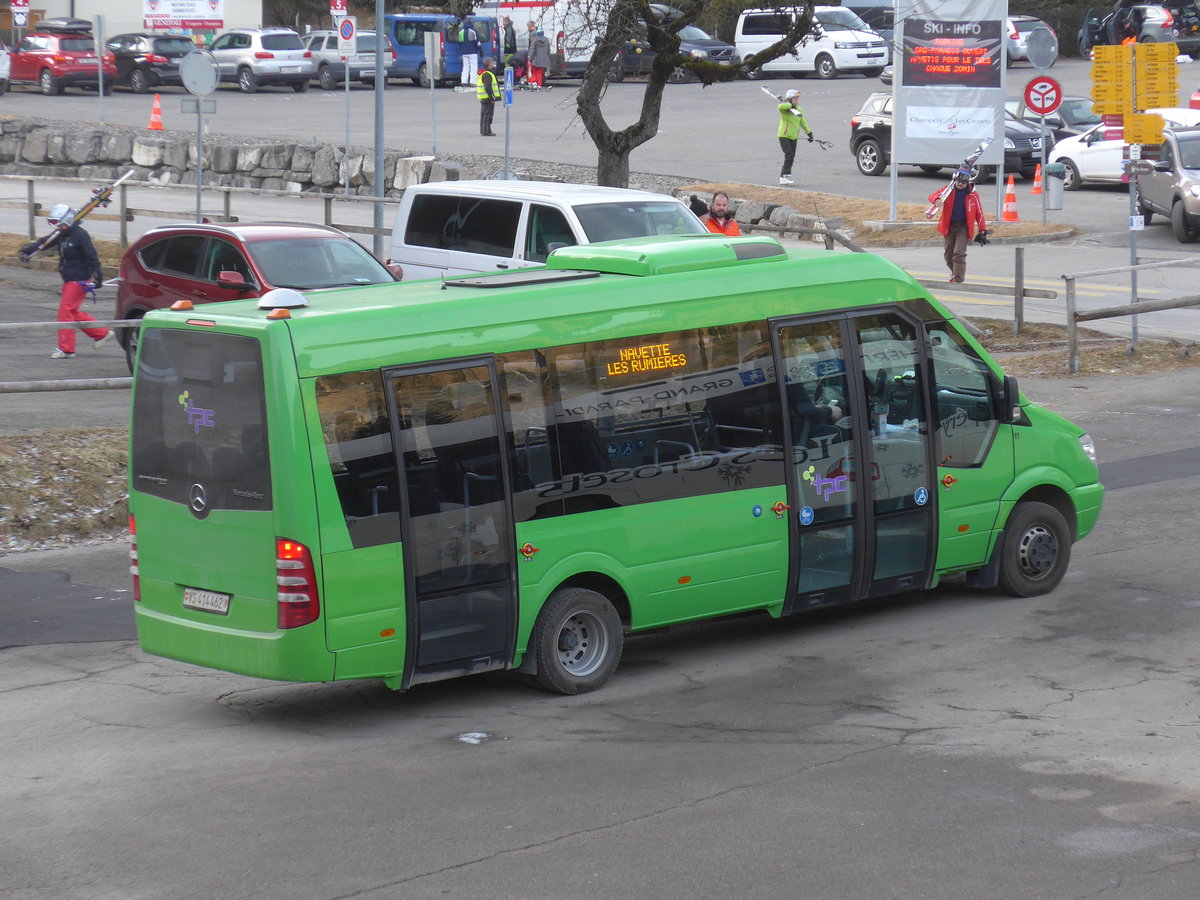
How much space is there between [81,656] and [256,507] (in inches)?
99.8

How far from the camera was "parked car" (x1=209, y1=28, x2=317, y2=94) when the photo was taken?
183 feet

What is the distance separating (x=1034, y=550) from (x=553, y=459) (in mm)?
3675

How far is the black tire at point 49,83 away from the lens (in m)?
54.6

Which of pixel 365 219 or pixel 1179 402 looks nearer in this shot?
pixel 1179 402

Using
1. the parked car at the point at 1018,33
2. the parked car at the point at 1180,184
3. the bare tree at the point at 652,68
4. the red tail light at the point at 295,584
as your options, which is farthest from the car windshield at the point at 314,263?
the parked car at the point at 1018,33

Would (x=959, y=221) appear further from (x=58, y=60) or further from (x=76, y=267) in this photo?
(x=58, y=60)

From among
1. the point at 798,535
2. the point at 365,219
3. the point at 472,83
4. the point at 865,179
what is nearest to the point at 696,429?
the point at 798,535

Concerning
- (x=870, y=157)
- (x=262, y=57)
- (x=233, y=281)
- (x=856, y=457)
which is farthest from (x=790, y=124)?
(x=262, y=57)

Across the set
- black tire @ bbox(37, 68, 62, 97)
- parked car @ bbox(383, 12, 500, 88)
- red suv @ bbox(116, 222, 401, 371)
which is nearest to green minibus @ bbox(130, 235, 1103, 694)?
red suv @ bbox(116, 222, 401, 371)

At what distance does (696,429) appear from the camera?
8820 millimetres

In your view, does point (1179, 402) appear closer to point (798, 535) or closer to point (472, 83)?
point (798, 535)

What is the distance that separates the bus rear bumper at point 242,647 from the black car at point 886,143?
99.8 ft

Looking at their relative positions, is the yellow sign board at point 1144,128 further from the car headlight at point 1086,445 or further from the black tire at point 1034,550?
the black tire at point 1034,550

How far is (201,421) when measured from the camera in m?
7.95
